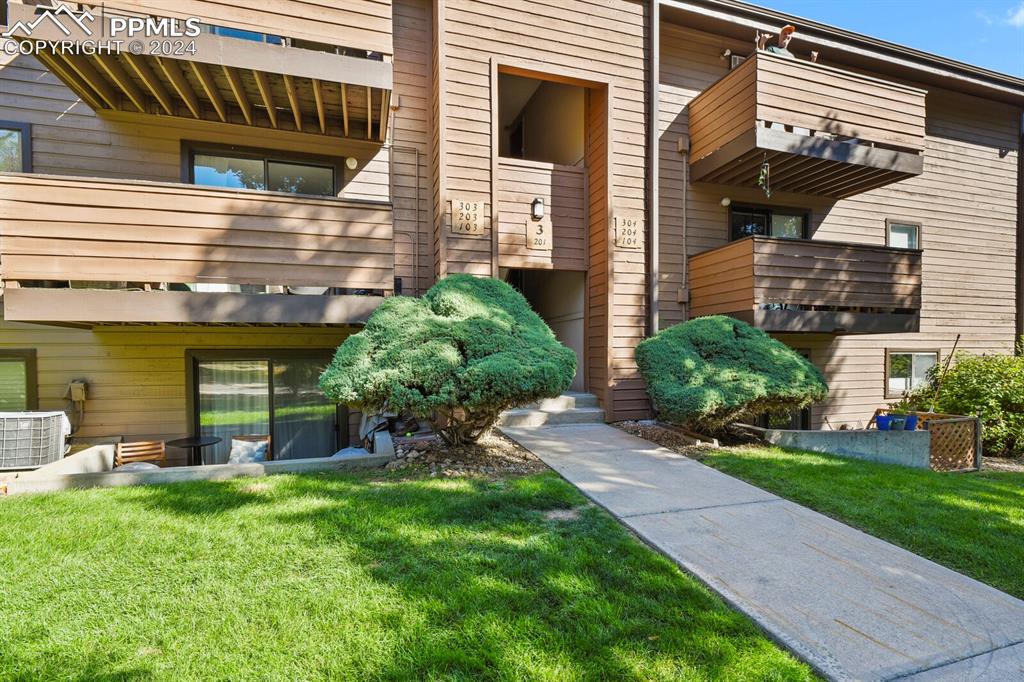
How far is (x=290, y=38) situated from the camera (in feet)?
17.6

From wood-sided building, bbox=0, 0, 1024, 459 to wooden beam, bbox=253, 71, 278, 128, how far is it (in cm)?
4

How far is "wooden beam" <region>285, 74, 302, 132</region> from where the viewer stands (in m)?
5.57

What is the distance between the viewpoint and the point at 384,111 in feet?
19.9

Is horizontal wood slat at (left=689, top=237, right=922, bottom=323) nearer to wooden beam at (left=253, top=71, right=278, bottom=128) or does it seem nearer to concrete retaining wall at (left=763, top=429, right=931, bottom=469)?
concrete retaining wall at (left=763, top=429, right=931, bottom=469)

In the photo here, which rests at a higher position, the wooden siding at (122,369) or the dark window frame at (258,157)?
the dark window frame at (258,157)

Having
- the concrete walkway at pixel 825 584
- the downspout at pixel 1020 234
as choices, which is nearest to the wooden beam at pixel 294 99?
the concrete walkway at pixel 825 584

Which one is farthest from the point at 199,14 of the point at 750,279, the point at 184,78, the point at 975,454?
the point at 975,454

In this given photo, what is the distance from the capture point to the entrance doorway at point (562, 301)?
7.97 m

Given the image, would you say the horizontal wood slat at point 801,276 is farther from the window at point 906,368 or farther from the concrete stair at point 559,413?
the concrete stair at point 559,413

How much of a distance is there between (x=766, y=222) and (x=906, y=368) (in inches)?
187

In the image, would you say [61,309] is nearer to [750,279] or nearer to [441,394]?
[441,394]

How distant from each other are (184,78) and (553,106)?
6.34 m

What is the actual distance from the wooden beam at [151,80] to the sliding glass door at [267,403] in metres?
3.32

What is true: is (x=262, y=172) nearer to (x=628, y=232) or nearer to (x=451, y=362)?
(x=451, y=362)
